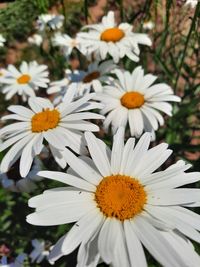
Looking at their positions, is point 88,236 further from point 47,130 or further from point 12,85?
point 12,85

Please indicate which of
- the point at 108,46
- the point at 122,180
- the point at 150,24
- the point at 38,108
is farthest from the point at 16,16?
the point at 122,180

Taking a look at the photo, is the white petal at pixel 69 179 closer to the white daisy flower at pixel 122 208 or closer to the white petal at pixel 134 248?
the white daisy flower at pixel 122 208

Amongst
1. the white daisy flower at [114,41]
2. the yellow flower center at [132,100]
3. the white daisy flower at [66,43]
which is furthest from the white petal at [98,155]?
the white daisy flower at [66,43]

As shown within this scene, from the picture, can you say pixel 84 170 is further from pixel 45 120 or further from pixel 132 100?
pixel 132 100

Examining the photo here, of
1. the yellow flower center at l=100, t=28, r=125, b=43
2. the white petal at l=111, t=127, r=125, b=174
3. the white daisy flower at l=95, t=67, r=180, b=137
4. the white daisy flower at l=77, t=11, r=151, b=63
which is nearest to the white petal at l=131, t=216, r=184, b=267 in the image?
the white petal at l=111, t=127, r=125, b=174

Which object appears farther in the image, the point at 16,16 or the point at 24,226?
the point at 16,16

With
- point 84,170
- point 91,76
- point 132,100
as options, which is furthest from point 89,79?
point 84,170
